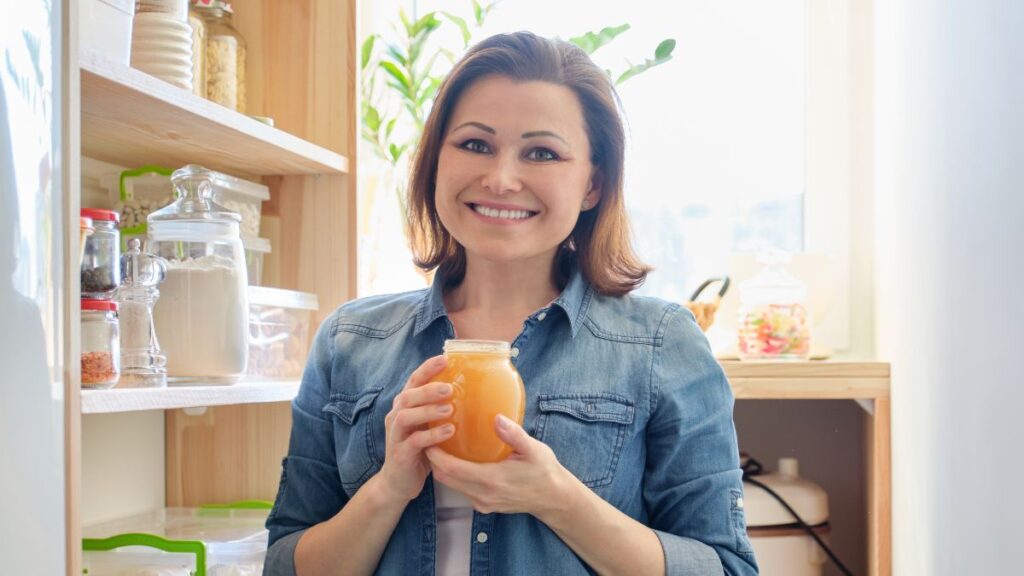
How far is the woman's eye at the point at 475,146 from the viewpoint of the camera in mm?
1306

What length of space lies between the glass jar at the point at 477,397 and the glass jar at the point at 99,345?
0.41 metres

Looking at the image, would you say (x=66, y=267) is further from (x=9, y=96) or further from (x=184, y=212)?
(x=184, y=212)

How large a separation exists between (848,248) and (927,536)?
132 centimetres

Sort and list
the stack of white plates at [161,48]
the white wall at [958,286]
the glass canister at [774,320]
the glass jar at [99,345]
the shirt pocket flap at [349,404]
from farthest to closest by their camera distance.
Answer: the glass canister at [774,320] < the stack of white plates at [161,48] < the shirt pocket flap at [349,404] < the glass jar at [99,345] < the white wall at [958,286]

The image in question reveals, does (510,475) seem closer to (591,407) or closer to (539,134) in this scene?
(591,407)

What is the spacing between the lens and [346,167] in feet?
6.19

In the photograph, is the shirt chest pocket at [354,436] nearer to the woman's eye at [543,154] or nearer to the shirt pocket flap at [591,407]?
the shirt pocket flap at [591,407]

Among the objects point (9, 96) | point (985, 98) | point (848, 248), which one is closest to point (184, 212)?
point (9, 96)

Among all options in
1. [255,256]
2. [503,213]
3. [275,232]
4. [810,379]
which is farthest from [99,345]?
[810,379]

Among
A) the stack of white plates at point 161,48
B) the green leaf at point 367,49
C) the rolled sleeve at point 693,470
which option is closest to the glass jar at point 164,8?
the stack of white plates at point 161,48

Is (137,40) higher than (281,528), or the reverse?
(137,40)

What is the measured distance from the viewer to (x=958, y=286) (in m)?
1.17

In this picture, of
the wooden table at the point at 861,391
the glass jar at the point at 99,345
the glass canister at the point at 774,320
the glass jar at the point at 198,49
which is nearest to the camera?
the glass jar at the point at 99,345

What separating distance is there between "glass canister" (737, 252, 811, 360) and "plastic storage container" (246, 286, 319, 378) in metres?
0.99
